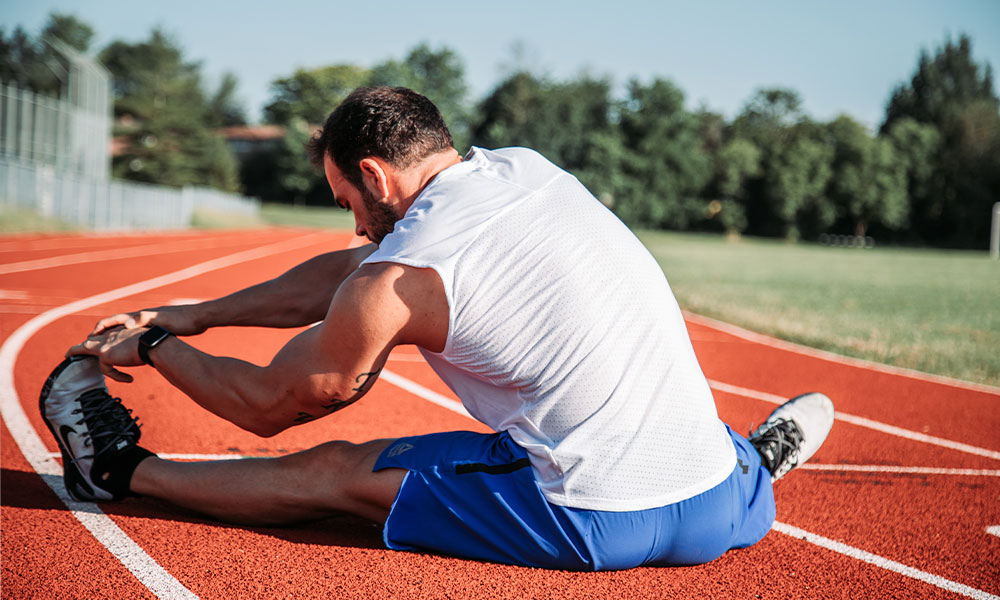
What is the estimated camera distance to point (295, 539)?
280cm

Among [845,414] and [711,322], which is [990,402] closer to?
[845,414]

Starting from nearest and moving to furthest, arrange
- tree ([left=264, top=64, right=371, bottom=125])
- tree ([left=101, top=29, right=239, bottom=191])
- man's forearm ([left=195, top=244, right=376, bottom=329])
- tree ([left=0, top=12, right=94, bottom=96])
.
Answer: man's forearm ([left=195, top=244, right=376, bottom=329]) → tree ([left=0, top=12, right=94, bottom=96]) → tree ([left=101, top=29, right=239, bottom=191]) → tree ([left=264, top=64, right=371, bottom=125])

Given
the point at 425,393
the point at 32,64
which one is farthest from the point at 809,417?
the point at 32,64

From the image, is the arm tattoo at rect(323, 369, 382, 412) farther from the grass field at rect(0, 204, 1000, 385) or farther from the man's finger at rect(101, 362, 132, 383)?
the grass field at rect(0, 204, 1000, 385)

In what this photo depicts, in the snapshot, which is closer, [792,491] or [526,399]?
[526,399]

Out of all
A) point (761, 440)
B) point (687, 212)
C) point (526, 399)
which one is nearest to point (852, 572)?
point (761, 440)

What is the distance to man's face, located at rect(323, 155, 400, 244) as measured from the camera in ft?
8.18

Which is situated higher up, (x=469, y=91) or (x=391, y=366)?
(x=469, y=91)

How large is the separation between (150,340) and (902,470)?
3.71m

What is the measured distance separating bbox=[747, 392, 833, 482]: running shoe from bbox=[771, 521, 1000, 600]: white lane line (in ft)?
0.73

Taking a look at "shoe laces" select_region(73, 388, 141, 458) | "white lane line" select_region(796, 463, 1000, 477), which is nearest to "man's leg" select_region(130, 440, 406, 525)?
"shoe laces" select_region(73, 388, 141, 458)

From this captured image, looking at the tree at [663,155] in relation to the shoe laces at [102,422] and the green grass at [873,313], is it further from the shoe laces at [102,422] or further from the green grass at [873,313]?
the shoe laces at [102,422]

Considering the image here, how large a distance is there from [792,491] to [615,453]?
5.82 ft

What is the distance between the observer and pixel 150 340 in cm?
266
